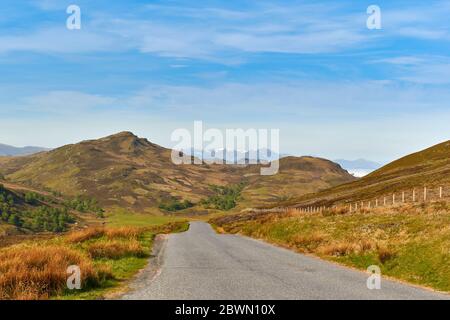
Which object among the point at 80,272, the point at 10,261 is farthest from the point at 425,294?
the point at 10,261

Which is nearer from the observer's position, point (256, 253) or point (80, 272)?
point (80, 272)

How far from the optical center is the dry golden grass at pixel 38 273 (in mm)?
14266

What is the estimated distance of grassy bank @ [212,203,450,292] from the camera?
2045cm

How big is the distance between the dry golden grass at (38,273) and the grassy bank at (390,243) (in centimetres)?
1234

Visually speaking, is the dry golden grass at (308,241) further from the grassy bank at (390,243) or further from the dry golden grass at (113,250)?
the dry golden grass at (113,250)

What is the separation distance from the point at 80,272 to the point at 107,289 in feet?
3.95

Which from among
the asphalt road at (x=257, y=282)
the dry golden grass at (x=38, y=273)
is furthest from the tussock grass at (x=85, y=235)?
the dry golden grass at (x=38, y=273)

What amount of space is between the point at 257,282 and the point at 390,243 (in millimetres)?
11231

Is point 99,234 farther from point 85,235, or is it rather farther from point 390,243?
point 390,243

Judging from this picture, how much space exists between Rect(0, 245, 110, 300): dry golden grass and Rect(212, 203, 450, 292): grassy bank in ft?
40.5

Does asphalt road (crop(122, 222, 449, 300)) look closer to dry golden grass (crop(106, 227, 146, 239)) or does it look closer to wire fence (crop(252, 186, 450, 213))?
dry golden grass (crop(106, 227, 146, 239))

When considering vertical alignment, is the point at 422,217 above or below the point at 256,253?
above
